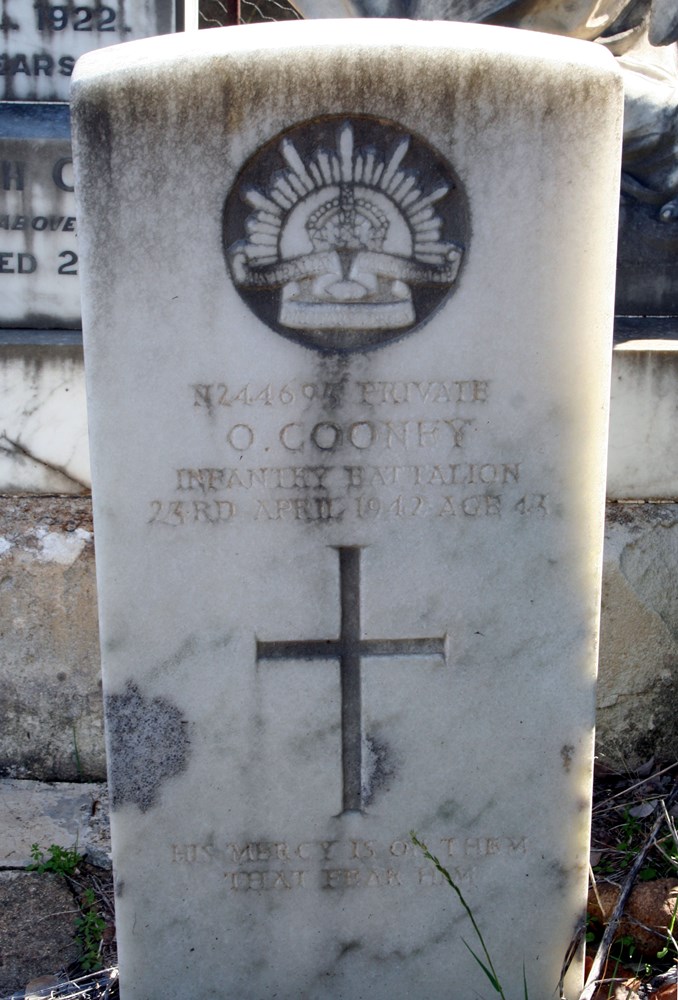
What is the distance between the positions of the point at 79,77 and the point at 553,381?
2.84 ft

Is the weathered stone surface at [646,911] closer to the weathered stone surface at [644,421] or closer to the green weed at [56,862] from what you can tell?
the weathered stone surface at [644,421]

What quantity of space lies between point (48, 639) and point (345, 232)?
56.5 inches

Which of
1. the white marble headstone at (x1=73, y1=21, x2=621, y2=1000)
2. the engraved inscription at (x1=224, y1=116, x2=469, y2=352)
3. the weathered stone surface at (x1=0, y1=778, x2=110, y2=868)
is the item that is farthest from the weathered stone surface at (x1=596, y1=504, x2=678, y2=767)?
the weathered stone surface at (x1=0, y1=778, x2=110, y2=868)

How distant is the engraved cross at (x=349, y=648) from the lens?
71.1 inches

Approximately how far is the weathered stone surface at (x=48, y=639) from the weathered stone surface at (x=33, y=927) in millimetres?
388

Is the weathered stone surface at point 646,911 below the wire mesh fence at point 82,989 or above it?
above

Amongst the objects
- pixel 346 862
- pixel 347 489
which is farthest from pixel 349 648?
pixel 346 862

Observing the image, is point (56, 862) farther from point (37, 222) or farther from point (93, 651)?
point (37, 222)

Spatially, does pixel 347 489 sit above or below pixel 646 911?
above

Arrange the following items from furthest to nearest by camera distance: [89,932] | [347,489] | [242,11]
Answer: [242,11] → [89,932] → [347,489]

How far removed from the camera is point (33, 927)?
224 cm

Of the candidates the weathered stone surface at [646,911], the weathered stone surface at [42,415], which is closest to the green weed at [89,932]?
the weathered stone surface at [42,415]

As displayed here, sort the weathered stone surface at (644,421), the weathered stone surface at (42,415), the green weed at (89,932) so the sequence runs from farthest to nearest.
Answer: the weathered stone surface at (42,415) → the weathered stone surface at (644,421) → the green weed at (89,932)

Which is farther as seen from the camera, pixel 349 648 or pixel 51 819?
pixel 51 819
